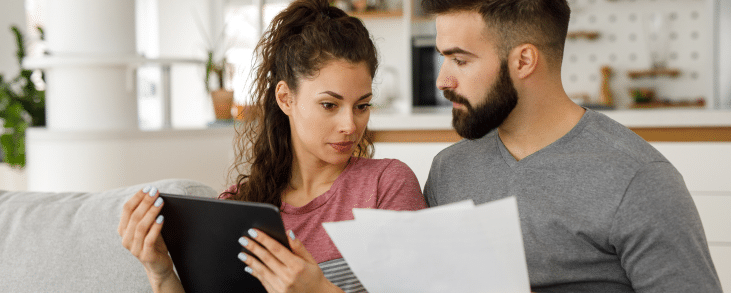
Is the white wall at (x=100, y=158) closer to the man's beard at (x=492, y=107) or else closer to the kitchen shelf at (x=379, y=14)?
the man's beard at (x=492, y=107)

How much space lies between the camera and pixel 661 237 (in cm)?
103

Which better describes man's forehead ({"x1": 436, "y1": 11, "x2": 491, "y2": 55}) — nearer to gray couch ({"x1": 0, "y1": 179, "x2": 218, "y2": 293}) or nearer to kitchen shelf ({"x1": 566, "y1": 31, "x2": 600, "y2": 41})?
gray couch ({"x1": 0, "y1": 179, "x2": 218, "y2": 293})

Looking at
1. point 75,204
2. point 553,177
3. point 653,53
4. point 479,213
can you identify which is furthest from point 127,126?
point 653,53

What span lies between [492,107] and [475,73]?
8 centimetres

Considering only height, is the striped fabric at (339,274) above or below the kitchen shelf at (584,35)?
below

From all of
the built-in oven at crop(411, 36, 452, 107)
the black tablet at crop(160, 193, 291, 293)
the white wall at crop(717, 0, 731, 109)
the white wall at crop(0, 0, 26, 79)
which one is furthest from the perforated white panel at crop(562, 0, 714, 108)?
the white wall at crop(0, 0, 26, 79)

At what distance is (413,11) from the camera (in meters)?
4.48

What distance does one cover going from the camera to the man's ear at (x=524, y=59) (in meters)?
1.26

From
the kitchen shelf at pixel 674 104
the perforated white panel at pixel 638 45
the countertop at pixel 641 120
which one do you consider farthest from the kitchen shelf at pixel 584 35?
the countertop at pixel 641 120

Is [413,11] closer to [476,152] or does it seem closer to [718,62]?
[718,62]

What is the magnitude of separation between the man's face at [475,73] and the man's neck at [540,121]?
0.11ft

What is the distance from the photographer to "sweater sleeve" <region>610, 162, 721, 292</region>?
1.01 m

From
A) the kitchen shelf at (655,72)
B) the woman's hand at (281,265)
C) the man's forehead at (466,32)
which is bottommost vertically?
the woman's hand at (281,265)

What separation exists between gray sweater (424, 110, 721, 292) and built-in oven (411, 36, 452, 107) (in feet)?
10.5
